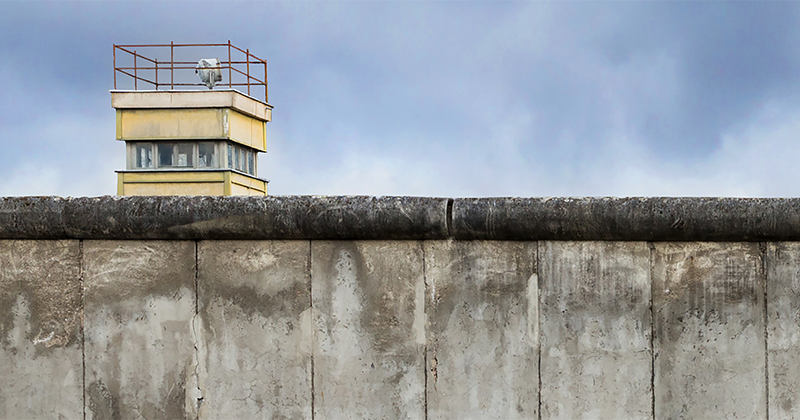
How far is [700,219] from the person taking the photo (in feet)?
10.8

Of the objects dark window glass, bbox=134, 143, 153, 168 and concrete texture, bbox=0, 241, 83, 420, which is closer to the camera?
concrete texture, bbox=0, 241, 83, 420

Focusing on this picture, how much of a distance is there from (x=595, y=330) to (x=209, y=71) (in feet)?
64.4

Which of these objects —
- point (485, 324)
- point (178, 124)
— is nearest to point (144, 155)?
point (178, 124)

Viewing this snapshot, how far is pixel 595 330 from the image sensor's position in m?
3.42

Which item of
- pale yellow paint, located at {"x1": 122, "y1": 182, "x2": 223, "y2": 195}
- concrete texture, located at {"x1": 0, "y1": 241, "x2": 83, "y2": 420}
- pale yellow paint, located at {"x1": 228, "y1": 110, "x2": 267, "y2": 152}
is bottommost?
concrete texture, located at {"x1": 0, "y1": 241, "x2": 83, "y2": 420}

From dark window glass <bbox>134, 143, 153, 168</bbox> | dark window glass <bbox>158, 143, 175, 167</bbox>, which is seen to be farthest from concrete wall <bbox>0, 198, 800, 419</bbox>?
dark window glass <bbox>134, 143, 153, 168</bbox>

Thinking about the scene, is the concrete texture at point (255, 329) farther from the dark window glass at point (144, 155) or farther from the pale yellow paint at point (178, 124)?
the dark window glass at point (144, 155)

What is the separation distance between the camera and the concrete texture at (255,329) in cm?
352

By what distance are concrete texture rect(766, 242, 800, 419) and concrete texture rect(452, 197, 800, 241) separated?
0.37ft

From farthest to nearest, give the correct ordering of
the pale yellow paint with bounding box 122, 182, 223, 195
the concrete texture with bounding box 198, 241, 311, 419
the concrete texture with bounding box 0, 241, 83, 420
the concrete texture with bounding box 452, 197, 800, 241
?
the pale yellow paint with bounding box 122, 182, 223, 195 < the concrete texture with bounding box 0, 241, 83, 420 < the concrete texture with bounding box 198, 241, 311, 419 < the concrete texture with bounding box 452, 197, 800, 241

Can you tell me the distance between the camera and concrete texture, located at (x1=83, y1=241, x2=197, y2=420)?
141 inches

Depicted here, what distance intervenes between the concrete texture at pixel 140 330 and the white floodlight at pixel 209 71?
18627 mm

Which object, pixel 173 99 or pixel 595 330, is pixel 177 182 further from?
pixel 595 330

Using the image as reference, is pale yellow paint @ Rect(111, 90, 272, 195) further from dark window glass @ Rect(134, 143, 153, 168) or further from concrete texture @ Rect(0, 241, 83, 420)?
concrete texture @ Rect(0, 241, 83, 420)
